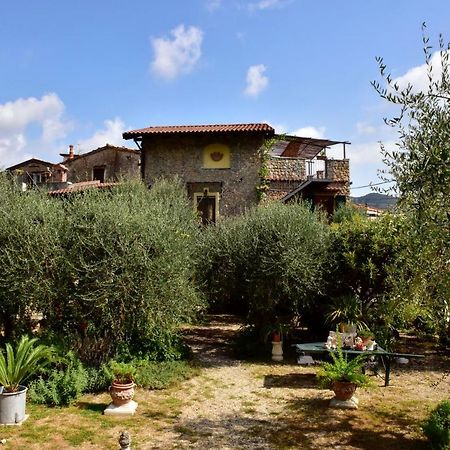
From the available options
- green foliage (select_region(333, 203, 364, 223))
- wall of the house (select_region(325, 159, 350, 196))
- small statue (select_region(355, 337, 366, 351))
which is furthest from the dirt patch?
wall of the house (select_region(325, 159, 350, 196))

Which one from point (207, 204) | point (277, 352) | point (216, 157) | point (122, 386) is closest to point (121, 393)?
point (122, 386)

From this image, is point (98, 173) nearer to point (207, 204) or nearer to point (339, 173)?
point (207, 204)

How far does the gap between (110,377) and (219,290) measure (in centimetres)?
486

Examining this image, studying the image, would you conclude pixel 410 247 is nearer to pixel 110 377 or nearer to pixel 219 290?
pixel 110 377

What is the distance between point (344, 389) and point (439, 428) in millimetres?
2262

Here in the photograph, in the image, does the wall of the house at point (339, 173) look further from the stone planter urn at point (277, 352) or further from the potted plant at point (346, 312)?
the stone planter urn at point (277, 352)

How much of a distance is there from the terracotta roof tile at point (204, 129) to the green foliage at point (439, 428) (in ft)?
54.5

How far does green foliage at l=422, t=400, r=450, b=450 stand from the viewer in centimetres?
577

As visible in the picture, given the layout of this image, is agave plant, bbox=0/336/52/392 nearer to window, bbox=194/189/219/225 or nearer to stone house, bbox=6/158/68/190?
window, bbox=194/189/219/225

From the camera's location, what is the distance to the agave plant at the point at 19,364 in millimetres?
7383

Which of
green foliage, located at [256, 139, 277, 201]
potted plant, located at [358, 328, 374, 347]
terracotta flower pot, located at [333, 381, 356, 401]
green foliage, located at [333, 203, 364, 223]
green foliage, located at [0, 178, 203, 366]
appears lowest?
terracotta flower pot, located at [333, 381, 356, 401]

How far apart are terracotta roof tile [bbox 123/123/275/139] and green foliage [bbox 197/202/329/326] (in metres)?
9.36

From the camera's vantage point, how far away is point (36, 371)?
8.62m

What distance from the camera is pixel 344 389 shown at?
808 cm
